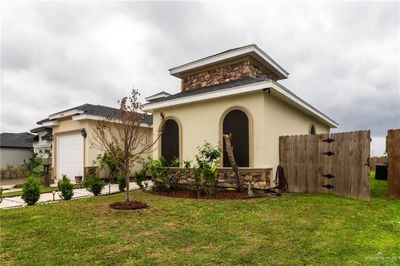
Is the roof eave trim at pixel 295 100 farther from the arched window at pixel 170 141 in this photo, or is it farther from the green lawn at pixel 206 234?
the arched window at pixel 170 141

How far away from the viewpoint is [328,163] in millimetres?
8820

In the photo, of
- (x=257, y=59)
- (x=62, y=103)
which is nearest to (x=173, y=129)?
(x=257, y=59)

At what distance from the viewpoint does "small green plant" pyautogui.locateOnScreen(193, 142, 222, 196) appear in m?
8.69

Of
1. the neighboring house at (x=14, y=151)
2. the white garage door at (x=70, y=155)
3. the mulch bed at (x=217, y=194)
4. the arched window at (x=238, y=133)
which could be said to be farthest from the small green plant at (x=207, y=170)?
the neighboring house at (x=14, y=151)

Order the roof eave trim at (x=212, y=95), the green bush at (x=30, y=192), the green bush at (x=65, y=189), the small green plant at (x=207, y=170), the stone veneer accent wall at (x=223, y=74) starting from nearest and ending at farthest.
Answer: the green bush at (x=30, y=192) < the green bush at (x=65, y=189) < the small green plant at (x=207, y=170) < the roof eave trim at (x=212, y=95) < the stone veneer accent wall at (x=223, y=74)

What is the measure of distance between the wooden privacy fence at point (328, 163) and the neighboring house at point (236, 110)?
664mm

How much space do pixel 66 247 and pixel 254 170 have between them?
6.63 m

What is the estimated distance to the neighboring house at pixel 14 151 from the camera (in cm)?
2431

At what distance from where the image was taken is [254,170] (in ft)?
30.1

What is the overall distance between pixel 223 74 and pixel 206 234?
29.1 ft

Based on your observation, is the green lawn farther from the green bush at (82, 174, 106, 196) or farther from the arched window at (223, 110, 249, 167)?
the arched window at (223, 110, 249, 167)

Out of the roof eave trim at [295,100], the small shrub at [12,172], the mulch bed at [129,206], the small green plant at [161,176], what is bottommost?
the small shrub at [12,172]

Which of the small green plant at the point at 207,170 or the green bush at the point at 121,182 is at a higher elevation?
the small green plant at the point at 207,170

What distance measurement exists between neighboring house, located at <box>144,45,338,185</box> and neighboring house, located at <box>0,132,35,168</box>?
67.2ft
